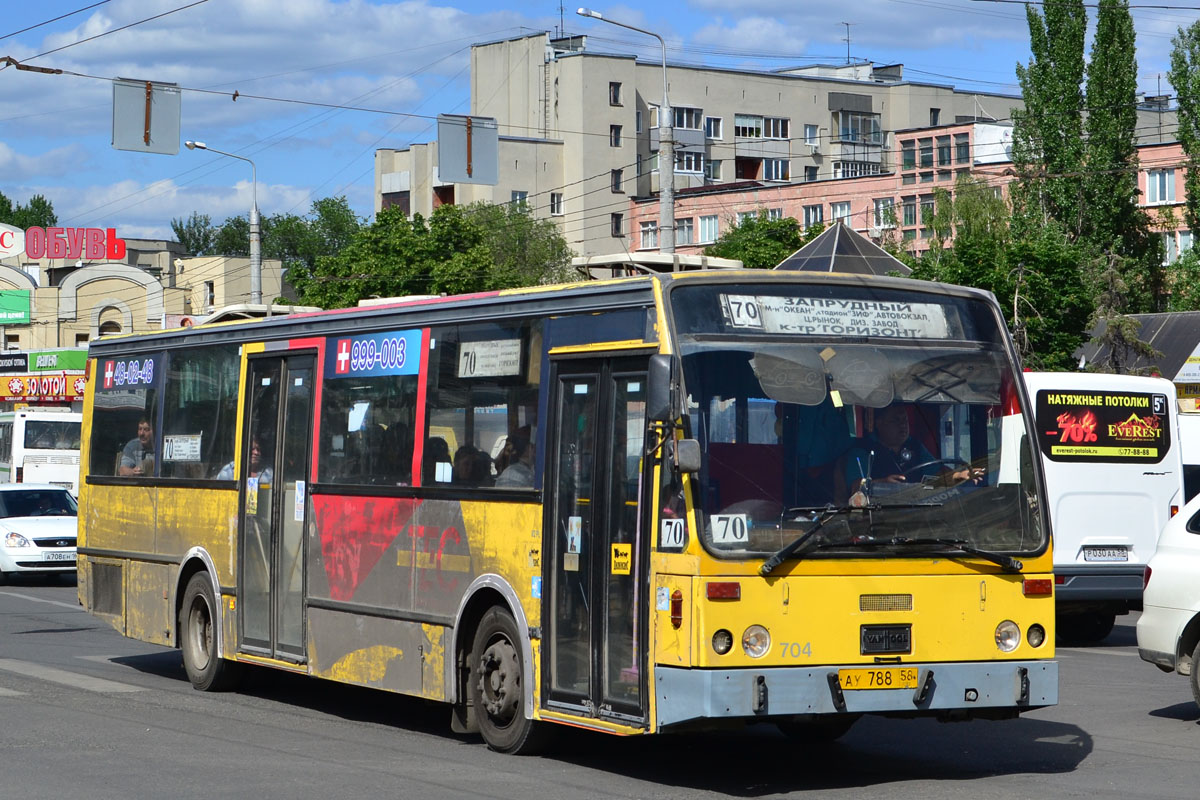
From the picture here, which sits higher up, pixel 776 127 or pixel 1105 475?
pixel 776 127

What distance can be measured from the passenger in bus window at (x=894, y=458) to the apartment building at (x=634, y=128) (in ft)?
262

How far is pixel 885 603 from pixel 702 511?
1.15 m

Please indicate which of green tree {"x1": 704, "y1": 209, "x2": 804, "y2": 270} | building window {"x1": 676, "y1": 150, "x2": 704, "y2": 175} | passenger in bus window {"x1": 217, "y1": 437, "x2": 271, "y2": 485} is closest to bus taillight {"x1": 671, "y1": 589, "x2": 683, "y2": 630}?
passenger in bus window {"x1": 217, "y1": 437, "x2": 271, "y2": 485}

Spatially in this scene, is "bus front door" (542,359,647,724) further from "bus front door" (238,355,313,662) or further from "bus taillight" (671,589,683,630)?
"bus front door" (238,355,313,662)

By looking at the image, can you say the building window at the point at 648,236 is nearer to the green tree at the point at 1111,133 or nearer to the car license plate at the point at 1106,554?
the green tree at the point at 1111,133

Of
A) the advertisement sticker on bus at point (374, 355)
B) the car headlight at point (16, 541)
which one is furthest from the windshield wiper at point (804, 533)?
the car headlight at point (16, 541)

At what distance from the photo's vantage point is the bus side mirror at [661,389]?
864 centimetres

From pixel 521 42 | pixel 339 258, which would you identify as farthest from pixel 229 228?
pixel 339 258

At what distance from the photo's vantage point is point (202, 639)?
14.1m

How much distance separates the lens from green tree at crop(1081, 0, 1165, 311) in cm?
5797

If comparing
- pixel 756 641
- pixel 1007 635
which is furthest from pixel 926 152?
pixel 756 641

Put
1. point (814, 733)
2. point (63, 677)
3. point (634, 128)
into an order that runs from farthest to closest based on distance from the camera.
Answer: point (634, 128)
point (63, 677)
point (814, 733)

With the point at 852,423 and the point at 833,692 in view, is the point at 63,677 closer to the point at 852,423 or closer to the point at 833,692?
the point at 833,692

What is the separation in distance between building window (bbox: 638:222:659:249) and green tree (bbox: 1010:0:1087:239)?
34.6 m
